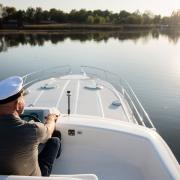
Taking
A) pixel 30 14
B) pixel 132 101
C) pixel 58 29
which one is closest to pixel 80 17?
pixel 30 14

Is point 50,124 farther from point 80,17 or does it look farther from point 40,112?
point 80,17

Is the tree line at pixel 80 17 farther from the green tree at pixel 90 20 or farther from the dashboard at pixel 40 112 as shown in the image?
the dashboard at pixel 40 112

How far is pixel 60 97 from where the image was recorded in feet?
25.9

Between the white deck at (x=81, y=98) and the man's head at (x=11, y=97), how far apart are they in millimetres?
4136

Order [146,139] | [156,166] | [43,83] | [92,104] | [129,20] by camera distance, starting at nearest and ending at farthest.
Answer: [156,166] < [146,139] < [92,104] < [43,83] < [129,20]

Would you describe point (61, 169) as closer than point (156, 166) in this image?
No

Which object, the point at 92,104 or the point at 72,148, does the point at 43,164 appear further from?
the point at 92,104

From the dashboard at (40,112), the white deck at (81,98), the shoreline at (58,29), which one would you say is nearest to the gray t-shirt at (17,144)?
the dashboard at (40,112)

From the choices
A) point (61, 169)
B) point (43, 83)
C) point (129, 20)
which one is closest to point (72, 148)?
point (61, 169)

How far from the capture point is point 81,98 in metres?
7.73

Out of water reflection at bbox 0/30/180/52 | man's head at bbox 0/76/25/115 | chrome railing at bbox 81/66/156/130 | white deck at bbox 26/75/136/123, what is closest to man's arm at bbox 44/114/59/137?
man's head at bbox 0/76/25/115

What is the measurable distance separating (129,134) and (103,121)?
0.42 meters

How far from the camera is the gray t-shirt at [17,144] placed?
246cm

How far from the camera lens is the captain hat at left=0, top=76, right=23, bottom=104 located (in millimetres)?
2475
